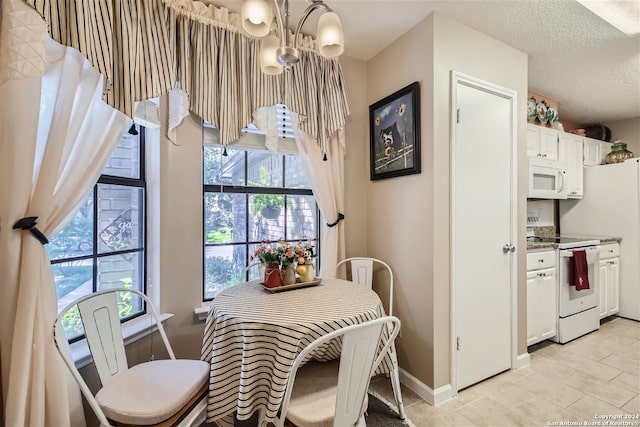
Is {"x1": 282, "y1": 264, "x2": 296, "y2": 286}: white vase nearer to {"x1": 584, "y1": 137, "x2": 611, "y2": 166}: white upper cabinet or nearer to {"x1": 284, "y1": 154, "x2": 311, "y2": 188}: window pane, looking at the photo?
{"x1": 284, "y1": 154, "x2": 311, "y2": 188}: window pane

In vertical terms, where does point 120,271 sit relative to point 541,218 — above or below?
below

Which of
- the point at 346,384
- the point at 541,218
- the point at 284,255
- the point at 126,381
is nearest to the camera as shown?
the point at 346,384

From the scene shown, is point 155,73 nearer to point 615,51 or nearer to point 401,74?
point 401,74

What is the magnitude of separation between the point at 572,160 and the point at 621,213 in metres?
0.81

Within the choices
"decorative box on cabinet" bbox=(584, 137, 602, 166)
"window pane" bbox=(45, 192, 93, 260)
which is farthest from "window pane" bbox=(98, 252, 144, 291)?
"decorative box on cabinet" bbox=(584, 137, 602, 166)

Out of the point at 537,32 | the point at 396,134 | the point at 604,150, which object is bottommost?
the point at 396,134

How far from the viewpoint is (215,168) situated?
2154 millimetres

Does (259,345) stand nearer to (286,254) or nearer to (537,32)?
(286,254)

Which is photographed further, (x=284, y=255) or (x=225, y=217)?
(x=225, y=217)

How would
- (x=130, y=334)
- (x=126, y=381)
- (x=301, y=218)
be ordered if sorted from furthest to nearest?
1. (x=301, y=218)
2. (x=130, y=334)
3. (x=126, y=381)

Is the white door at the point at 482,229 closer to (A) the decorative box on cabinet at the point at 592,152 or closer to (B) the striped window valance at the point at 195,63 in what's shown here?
(B) the striped window valance at the point at 195,63

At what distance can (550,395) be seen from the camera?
198cm

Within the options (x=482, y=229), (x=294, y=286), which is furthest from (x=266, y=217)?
(x=482, y=229)

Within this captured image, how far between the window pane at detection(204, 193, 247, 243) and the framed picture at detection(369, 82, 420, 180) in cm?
115
